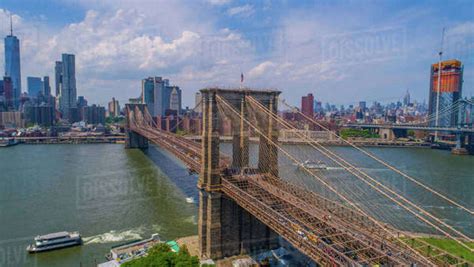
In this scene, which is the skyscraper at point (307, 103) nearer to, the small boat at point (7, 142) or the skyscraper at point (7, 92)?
the small boat at point (7, 142)

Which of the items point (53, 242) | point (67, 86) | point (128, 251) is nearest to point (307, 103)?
point (128, 251)

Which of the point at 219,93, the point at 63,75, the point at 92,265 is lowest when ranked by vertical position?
the point at 92,265

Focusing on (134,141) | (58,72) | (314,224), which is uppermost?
(58,72)

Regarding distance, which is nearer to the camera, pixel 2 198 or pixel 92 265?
pixel 92 265

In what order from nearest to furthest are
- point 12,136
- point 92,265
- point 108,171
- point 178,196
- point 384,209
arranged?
point 92,265
point 384,209
point 178,196
point 108,171
point 12,136

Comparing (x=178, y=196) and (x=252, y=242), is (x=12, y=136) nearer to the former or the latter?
(x=178, y=196)

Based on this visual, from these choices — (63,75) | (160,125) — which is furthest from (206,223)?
(63,75)

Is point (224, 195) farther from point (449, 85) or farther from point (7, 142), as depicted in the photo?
point (449, 85)
